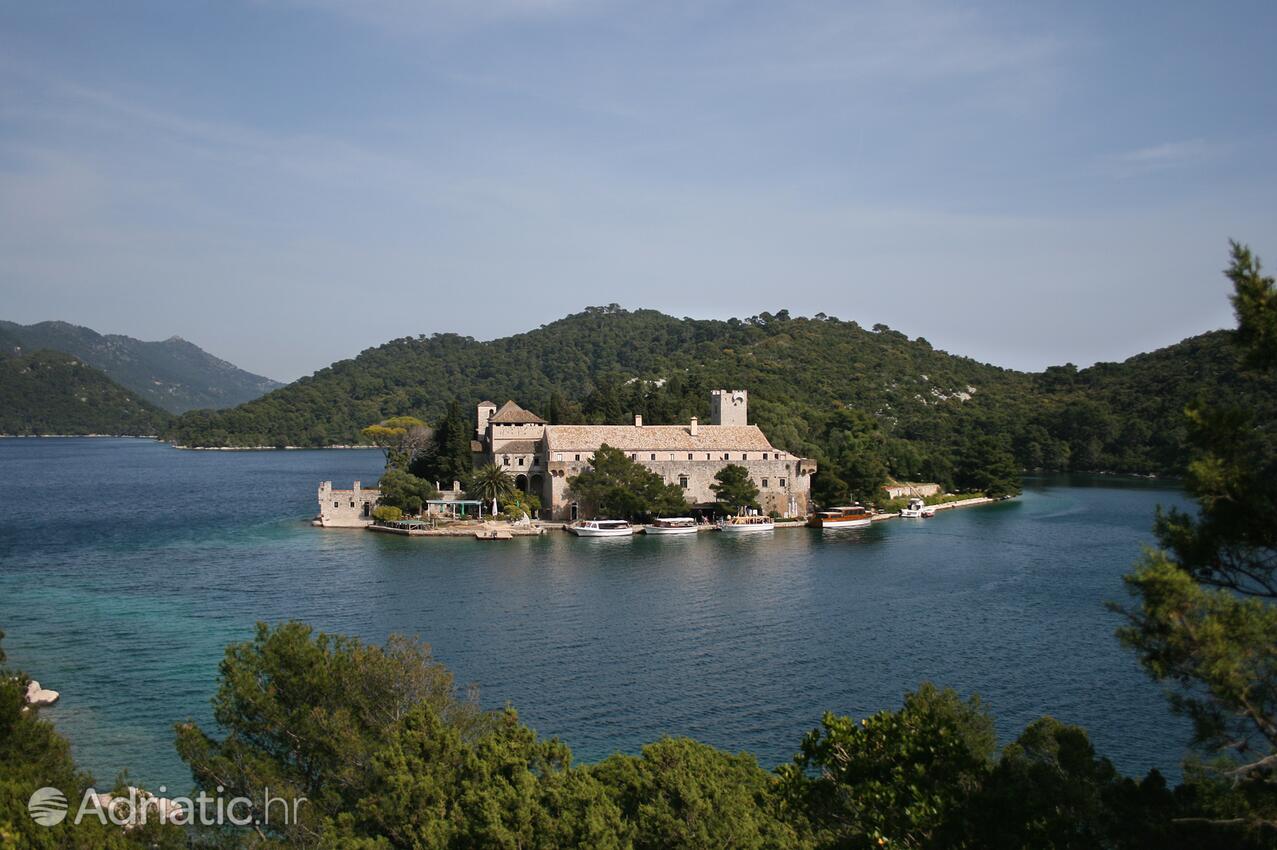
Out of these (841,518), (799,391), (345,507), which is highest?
(799,391)

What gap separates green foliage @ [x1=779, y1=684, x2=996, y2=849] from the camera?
1006 centimetres

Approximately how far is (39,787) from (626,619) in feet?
63.0

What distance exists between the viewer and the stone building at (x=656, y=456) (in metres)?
51.5

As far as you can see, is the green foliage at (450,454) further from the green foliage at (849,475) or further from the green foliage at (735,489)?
the green foliage at (849,475)

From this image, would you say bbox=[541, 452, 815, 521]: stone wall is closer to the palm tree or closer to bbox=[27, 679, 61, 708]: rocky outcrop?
the palm tree

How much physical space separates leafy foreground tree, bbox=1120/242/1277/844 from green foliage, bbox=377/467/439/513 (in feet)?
149

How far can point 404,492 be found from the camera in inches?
1997

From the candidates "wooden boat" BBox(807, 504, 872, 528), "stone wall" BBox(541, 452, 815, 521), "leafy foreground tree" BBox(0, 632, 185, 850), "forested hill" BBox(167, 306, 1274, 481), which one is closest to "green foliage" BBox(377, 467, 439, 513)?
"stone wall" BBox(541, 452, 815, 521)

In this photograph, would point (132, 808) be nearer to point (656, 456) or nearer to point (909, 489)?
point (656, 456)

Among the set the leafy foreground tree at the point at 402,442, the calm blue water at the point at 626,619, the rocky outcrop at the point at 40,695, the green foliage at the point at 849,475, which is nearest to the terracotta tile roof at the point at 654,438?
the green foliage at the point at 849,475

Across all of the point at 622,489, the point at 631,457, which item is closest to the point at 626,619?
the point at 622,489

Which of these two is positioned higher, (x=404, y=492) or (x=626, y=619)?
(x=404, y=492)

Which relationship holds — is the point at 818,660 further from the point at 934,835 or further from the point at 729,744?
the point at 934,835

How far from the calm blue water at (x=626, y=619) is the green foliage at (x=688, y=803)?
579cm
